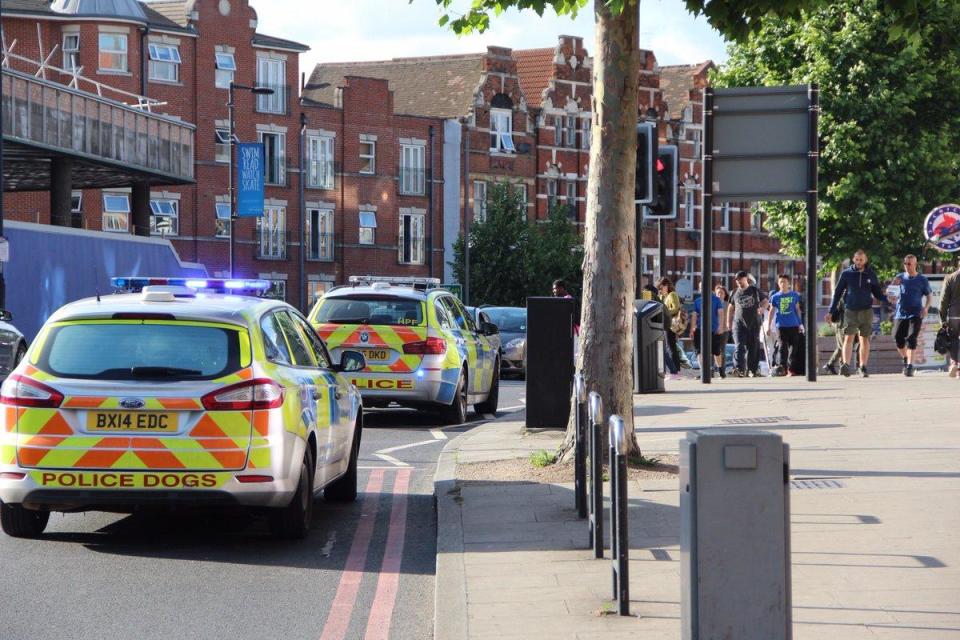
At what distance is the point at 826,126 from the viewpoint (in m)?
45.1

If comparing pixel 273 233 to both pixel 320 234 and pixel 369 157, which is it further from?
pixel 369 157

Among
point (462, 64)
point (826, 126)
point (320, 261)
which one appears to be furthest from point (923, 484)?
point (462, 64)

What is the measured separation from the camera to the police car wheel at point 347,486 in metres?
11.8

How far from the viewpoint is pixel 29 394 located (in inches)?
367

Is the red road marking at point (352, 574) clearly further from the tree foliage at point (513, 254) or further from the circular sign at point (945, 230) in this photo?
the tree foliage at point (513, 254)

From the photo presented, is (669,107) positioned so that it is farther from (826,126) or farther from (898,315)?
(898,315)

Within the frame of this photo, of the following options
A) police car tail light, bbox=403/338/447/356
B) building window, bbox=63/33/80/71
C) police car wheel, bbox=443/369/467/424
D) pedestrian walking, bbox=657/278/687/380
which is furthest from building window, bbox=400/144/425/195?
police car tail light, bbox=403/338/447/356

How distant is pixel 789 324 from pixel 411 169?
4591cm

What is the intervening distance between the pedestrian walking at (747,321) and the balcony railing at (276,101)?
136 feet

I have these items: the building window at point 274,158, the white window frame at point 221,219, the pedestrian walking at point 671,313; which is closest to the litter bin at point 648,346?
the pedestrian walking at point 671,313

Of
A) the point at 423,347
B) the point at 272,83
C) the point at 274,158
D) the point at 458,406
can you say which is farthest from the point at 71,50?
the point at 423,347

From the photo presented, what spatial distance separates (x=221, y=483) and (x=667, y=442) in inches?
242

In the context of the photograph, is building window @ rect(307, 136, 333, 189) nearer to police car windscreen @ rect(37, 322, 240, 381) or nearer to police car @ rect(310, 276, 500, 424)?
police car @ rect(310, 276, 500, 424)

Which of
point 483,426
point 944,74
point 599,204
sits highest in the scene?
point 944,74
